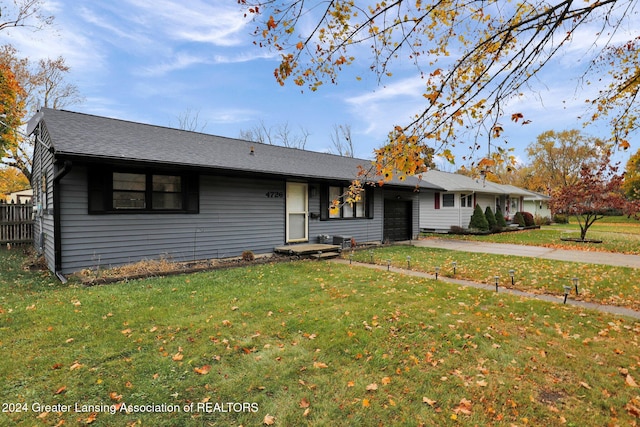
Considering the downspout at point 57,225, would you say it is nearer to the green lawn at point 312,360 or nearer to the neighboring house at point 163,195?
the neighboring house at point 163,195

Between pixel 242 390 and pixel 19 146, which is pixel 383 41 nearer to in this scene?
pixel 242 390

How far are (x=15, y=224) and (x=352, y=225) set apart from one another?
40.9ft

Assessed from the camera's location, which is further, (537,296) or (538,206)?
(538,206)

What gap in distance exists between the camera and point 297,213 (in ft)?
35.2

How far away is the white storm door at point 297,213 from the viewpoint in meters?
10.5

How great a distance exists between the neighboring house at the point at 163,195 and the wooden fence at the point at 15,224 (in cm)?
329

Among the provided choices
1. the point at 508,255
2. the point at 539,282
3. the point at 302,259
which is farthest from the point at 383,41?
the point at 508,255

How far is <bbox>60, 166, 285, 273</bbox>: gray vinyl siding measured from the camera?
6.72 meters

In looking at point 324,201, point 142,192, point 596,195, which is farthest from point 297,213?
point 596,195

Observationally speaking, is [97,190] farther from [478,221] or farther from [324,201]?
[478,221]

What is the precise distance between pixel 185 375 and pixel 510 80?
14.7ft

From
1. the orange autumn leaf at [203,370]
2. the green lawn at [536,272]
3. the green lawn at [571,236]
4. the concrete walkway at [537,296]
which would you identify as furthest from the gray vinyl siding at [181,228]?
the green lawn at [571,236]

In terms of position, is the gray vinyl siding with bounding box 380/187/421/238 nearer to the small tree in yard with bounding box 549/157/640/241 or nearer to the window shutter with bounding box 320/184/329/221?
the window shutter with bounding box 320/184/329/221

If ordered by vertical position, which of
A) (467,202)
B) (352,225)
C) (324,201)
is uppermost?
(467,202)
